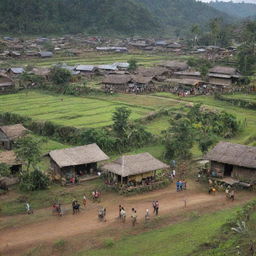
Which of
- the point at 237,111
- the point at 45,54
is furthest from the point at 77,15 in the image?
the point at 237,111

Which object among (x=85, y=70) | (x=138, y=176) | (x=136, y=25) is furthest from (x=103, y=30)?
(x=138, y=176)

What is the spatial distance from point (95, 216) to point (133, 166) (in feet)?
17.4

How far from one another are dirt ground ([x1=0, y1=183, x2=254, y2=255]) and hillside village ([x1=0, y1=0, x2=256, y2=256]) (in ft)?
0.20

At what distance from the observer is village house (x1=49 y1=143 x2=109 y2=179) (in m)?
28.8

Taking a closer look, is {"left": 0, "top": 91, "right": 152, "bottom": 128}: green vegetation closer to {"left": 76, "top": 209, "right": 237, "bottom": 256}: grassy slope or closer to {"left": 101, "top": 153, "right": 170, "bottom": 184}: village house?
{"left": 101, "top": 153, "right": 170, "bottom": 184}: village house

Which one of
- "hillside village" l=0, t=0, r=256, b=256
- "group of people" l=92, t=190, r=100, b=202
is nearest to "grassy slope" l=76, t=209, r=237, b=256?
"hillside village" l=0, t=0, r=256, b=256

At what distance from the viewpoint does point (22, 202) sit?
25.2 metres

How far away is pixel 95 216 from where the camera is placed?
925 inches

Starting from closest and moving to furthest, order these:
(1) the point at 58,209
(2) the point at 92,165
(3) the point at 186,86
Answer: (1) the point at 58,209, (2) the point at 92,165, (3) the point at 186,86

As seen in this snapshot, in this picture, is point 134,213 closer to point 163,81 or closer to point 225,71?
point 163,81

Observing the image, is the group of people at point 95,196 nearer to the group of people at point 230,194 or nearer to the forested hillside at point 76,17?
the group of people at point 230,194

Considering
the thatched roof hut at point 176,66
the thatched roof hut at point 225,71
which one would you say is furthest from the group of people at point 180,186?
the thatched roof hut at point 176,66

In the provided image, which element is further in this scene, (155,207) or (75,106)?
(75,106)

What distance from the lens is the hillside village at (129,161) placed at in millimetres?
20812
